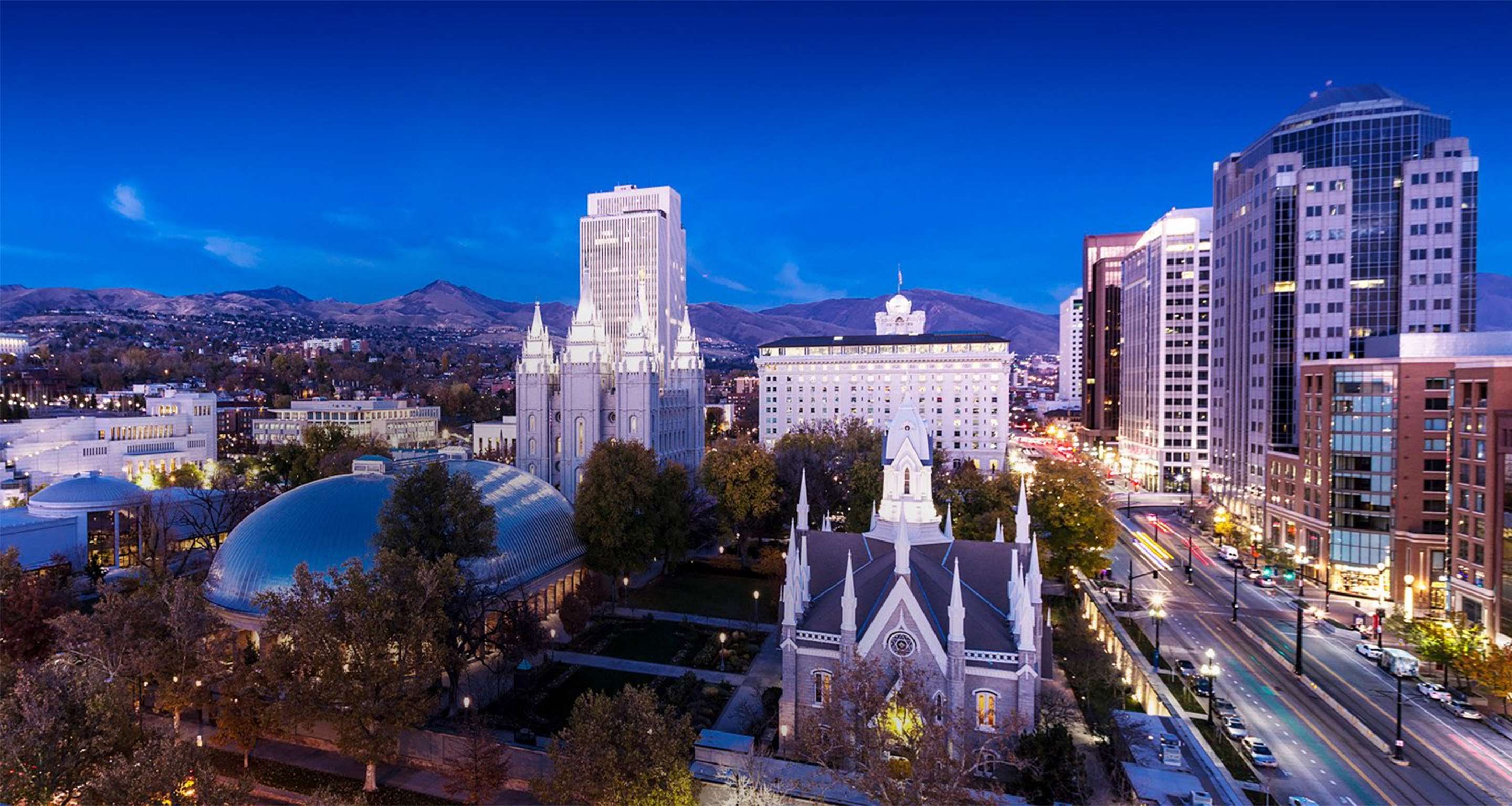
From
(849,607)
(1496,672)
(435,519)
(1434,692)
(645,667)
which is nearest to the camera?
(849,607)

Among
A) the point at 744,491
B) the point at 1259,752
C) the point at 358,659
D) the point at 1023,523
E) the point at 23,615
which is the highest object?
the point at 1023,523

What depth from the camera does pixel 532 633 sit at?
134 ft

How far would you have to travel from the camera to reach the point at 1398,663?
43.9m

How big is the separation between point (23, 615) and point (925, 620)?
48377 millimetres

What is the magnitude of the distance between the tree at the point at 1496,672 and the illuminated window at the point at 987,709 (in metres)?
28.6

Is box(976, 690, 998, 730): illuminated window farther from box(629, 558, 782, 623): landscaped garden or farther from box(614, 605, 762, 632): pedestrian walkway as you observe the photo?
box(629, 558, 782, 623): landscaped garden

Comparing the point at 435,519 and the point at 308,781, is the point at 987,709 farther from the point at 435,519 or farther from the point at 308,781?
the point at 435,519

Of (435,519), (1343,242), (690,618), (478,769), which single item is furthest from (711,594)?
(1343,242)

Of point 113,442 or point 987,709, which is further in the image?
point 113,442

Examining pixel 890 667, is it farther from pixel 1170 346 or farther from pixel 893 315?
pixel 893 315

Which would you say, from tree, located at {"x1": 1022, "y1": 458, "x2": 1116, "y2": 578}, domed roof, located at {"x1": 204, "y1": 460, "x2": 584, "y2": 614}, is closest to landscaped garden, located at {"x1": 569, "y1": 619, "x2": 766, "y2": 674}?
domed roof, located at {"x1": 204, "y1": 460, "x2": 584, "y2": 614}

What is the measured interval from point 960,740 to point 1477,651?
37.7m

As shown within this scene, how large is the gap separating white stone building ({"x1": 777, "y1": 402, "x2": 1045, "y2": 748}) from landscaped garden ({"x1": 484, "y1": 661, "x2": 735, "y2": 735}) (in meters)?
6.55

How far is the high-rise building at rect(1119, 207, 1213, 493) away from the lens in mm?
119750
